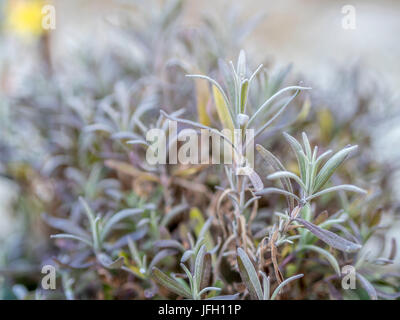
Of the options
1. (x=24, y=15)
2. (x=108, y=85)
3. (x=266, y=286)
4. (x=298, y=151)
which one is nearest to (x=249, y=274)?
(x=266, y=286)

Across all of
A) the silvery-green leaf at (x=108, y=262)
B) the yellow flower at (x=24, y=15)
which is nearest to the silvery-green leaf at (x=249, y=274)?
the silvery-green leaf at (x=108, y=262)

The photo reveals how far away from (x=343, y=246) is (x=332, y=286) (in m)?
0.12

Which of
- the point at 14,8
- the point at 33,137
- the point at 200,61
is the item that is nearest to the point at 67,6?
the point at 14,8

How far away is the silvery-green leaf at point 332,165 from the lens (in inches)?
12.1

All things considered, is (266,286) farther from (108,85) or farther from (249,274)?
(108,85)

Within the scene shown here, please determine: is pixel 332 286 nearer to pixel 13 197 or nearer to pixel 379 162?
pixel 379 162

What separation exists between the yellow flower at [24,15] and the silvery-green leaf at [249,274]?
2.49 feet

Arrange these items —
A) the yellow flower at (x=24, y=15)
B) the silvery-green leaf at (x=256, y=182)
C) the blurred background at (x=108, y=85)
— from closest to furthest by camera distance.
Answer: the silvery-green leaf at (x=256, y=182), the blurred background at (x=108, y=85), the yellow flower at (x=24, y=15)

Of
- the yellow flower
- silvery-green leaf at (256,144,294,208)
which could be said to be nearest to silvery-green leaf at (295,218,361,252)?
silvery-green leaf at (256,144,294,208)

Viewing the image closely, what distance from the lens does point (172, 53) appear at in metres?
0.63

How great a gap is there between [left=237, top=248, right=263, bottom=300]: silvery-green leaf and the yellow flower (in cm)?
76

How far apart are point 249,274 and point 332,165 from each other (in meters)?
0.12

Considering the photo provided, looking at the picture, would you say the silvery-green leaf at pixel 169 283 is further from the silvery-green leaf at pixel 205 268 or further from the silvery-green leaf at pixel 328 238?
the silvery-green leaf at pixel 328 238

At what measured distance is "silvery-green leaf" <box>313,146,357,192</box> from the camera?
0.31m
